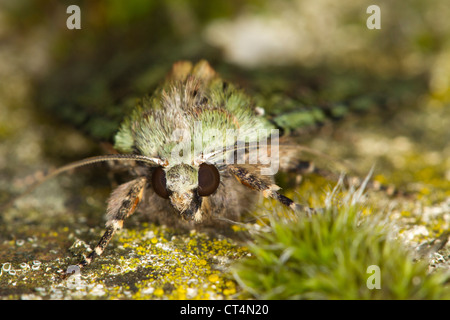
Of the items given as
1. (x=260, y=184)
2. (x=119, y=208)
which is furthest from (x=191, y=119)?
(x=119, y=208)

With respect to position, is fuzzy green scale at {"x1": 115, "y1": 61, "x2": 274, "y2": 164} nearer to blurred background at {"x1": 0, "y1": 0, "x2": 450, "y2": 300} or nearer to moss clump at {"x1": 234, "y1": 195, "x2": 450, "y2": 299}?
blurred background at {"x1": 0, "y1": 0, "x2": 450, "y2": 300}

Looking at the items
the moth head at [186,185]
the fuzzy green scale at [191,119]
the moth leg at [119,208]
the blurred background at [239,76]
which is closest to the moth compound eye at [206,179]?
the moth head at [186,185]

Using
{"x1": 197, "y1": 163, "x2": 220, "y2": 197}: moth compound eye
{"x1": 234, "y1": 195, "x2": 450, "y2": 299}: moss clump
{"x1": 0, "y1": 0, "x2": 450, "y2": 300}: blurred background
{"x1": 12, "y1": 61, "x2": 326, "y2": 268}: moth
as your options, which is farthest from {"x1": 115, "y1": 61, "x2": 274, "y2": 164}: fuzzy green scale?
{"x1": 234, "y1": 195, "x2": 450, "y2": 299}: moss clump

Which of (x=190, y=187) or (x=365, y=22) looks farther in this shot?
(x=365, y=22)

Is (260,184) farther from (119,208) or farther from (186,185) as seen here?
(119,208)

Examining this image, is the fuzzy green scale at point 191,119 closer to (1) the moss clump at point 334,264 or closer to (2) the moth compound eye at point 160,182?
(2) the moth compound eye at point 160,182
